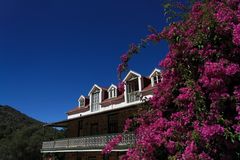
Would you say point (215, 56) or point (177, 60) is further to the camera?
point (177, 60)

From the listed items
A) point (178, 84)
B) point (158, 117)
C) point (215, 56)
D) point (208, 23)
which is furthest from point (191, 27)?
point (158, 117)

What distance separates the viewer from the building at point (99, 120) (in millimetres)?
19248

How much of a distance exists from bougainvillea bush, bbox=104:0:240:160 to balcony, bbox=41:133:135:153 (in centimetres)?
754

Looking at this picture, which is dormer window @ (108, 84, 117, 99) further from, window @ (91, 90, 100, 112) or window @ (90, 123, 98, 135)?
window @ (90, 123, 98, 135)

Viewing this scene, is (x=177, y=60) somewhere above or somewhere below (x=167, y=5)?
below

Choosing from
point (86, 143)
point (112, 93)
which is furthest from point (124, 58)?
point (112, 93)

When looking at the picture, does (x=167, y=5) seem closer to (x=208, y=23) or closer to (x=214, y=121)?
(x=208, y=23)

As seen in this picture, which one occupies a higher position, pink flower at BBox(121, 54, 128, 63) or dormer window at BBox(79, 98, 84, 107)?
dormer window at BBox(79, 98, 84, 107)

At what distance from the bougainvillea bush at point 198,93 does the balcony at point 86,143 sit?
7545 millimetres

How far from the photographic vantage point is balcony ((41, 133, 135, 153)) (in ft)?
52.7

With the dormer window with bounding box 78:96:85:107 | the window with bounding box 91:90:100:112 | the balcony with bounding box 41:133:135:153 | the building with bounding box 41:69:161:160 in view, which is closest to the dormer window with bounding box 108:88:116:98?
the building with bounding box 41:69:161:160

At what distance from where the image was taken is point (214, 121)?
20.7ft

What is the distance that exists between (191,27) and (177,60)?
39.9 inches

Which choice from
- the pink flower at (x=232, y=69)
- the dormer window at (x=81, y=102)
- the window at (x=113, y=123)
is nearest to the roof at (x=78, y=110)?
the dormer window at (x=81, y=102)
